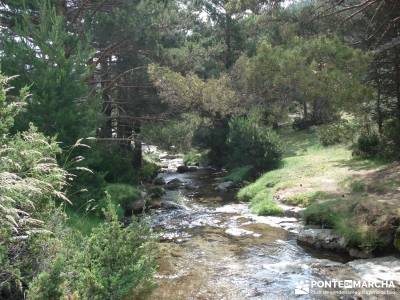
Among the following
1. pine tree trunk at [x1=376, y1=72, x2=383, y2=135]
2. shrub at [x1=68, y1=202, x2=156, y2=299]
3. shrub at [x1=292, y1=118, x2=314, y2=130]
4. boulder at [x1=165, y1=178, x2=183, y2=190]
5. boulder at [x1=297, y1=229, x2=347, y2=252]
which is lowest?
boulder at [x1=165, y1=178, x2=183, y2=190]

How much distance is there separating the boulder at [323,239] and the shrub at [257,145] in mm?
10551

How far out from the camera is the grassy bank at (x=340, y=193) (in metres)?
10.1

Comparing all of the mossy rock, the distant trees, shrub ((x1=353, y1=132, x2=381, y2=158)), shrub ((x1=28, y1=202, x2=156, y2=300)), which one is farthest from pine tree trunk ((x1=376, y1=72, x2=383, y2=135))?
shrub ((x1=28, y1=202, x2=156, y2=300))

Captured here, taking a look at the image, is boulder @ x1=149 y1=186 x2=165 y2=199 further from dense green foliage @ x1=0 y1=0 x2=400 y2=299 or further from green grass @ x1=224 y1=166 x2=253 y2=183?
green grass @ x1=224 y1=166 x2=253 y2=183

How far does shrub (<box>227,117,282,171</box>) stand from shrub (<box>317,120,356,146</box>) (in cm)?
444

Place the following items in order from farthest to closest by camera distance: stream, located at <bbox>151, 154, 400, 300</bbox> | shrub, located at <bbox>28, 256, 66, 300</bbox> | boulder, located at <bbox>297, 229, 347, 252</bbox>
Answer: boulder, located at <bbox>297, 229, 347, 252</bbox> < stream, located at <bbox>151, 154, 400, 300</bbox> < shrub, located at <bbox>28, 256, 66, 300</bbox>

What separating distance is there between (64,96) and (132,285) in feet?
25.0

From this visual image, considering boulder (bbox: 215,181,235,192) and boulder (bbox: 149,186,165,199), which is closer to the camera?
boulder (bbox: 149,186,165,199)

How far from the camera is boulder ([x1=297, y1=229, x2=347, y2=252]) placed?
10.5 metres

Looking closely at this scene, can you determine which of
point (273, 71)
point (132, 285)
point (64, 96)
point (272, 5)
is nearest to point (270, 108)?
point (273, 71)

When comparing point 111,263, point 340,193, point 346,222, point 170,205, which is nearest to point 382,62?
point 340,193

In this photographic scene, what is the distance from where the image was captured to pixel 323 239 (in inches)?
429

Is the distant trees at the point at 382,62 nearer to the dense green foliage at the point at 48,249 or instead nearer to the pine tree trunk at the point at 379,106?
the pine tree trunk at the point at 379,106

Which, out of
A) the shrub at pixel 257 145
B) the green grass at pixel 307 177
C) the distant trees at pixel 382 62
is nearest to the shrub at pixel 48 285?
the green grass at pixel 307 177
